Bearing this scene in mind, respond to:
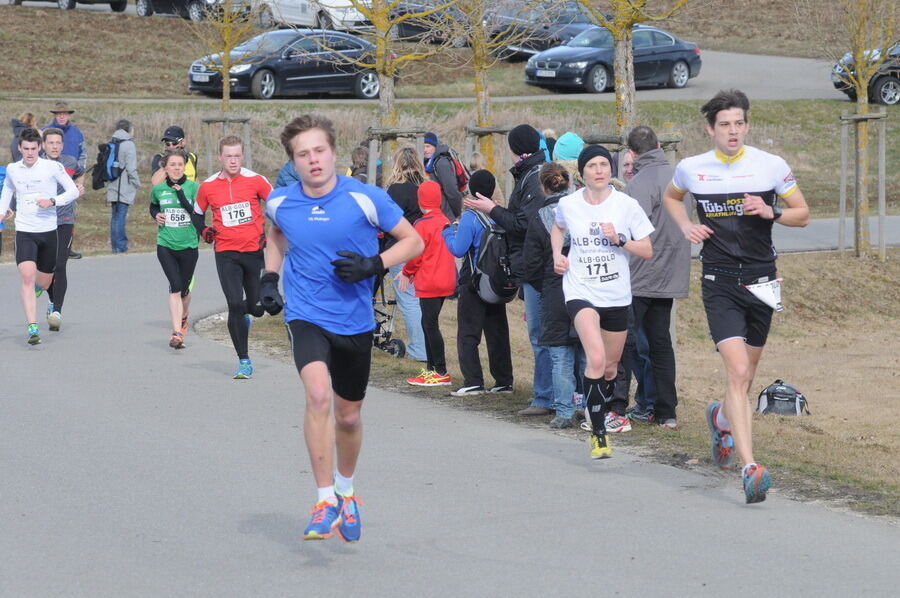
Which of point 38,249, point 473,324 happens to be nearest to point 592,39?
point 38,249

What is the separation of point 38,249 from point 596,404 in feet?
24.5

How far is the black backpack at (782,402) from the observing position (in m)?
11.6

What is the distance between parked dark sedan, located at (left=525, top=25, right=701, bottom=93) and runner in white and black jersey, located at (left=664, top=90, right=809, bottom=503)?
28.3 m

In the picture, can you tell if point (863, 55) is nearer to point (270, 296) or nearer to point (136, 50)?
point (270, 296)

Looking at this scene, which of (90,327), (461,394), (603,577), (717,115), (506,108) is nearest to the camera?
(603,577)

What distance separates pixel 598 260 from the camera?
8.60 meters

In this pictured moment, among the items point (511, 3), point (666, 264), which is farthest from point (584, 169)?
point (511, 3)

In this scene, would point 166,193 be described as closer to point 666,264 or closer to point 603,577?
point 666,264

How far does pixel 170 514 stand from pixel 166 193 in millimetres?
6540

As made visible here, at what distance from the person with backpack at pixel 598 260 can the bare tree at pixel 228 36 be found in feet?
68.9

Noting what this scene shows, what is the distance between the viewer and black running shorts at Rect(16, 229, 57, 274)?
13.8 m

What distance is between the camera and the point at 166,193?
43.6 ft

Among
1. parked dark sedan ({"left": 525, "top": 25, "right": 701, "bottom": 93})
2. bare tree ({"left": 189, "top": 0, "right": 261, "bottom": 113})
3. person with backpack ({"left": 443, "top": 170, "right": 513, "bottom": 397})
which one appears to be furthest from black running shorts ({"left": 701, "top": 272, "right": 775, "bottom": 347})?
parked dark sedan ({"left": 525, "top": 25, "right": 701, "bottom": 93})

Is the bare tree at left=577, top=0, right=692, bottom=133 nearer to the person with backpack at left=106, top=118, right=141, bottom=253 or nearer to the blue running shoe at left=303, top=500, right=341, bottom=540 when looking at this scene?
the blue running shoe at left=303, top=500, right=341, bottom=540
